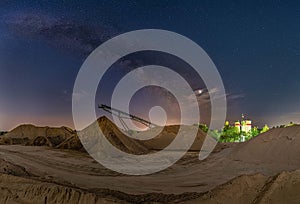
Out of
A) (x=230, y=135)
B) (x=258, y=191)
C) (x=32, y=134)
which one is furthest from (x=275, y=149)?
(x=230, y=135)

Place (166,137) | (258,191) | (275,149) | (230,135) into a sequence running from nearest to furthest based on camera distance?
(258,191), (275,149), (166,137), (230,135)

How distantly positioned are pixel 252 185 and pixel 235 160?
5.64 m

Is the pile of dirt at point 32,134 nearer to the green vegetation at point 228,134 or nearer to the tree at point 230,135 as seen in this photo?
the green vegetation at point 228,134

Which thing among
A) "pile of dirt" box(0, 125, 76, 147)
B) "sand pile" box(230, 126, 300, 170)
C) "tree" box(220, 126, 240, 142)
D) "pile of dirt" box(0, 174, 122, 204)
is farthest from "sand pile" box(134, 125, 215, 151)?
"tree" box(220, 126, 240, 142)

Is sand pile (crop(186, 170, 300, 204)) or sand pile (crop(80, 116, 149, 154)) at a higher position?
sand pile (crop(80, 116, 149, 154))

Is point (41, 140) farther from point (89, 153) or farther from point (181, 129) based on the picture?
point (181, 129)

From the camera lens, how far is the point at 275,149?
9.29 meters

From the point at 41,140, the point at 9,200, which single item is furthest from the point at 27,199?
the point at 41,140

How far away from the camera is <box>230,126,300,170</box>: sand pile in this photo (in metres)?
8.37

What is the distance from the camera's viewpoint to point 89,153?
41.2 feet

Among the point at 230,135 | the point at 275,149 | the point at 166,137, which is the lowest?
the point at 275,149

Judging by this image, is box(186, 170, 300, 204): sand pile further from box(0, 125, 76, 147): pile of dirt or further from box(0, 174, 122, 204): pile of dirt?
box(0, 125, 76, 147): pile of dirt

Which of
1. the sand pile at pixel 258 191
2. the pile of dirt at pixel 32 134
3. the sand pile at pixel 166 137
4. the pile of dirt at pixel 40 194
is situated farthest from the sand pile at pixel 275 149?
the pile of dirt at pixel 32 134

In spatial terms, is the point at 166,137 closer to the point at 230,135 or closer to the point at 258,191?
the point at 258,191
